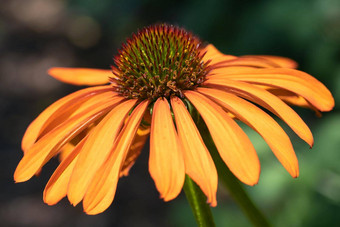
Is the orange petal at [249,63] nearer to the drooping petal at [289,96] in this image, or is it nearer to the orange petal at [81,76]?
the drooping petal at [289,96]

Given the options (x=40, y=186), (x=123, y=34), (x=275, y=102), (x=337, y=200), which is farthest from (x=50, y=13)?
(x=275, y=102)

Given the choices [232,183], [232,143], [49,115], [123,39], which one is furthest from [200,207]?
[123,39]

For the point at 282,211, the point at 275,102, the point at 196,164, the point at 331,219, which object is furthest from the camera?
the point at 282,211

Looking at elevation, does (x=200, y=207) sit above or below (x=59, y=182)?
below

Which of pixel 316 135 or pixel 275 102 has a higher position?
pixel 275 102

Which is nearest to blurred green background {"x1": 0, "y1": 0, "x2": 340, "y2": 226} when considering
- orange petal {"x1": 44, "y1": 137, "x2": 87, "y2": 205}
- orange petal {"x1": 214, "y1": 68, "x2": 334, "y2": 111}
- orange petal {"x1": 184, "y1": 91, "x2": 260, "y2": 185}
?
orange petal {"x1": 214, "y1": 68, "x2": 334, "y2": 111}

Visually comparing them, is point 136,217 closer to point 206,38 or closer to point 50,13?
point 206,38

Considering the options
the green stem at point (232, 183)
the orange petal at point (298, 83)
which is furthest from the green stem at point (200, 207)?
the orange petal at point (298, 83)

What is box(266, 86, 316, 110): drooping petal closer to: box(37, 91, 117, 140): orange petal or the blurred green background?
box(37, 91, 117, 140): orange petal

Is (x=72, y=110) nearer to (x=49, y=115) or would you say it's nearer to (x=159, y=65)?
(x=49, y=115)
